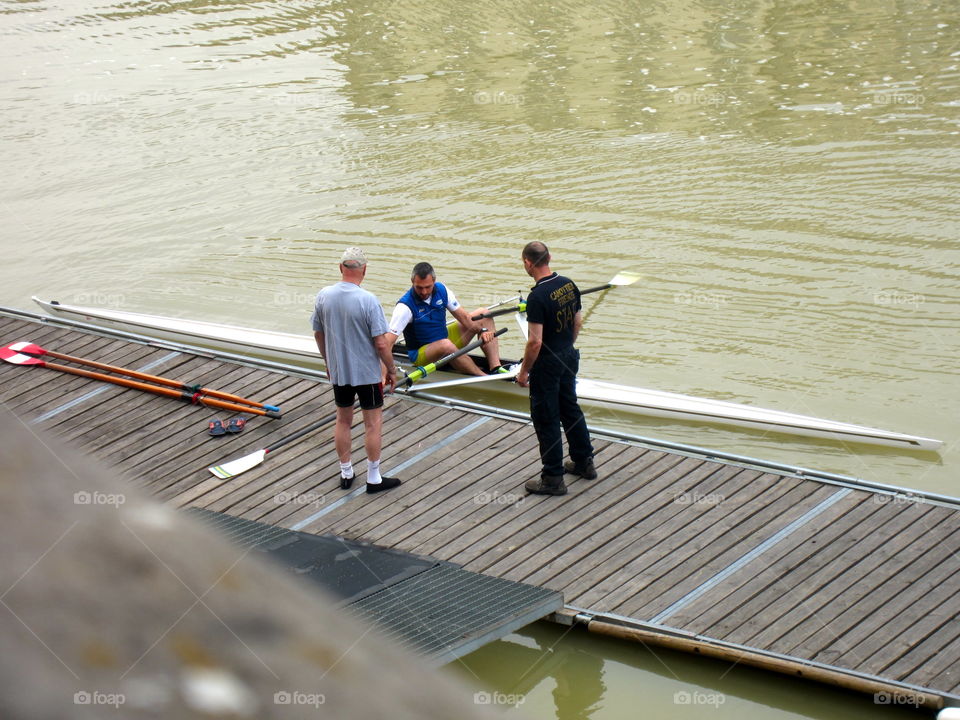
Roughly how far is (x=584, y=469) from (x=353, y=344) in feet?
5.93

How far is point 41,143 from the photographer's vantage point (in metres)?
18.9

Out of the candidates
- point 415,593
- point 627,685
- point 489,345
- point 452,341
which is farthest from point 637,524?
point 452,341

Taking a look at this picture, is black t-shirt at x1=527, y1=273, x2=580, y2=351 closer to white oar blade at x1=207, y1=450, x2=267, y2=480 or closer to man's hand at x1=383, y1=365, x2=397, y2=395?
man's hand at x1=383, y1=365, x2=397, y2=395

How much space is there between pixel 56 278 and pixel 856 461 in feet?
35.9

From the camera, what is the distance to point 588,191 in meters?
14.3

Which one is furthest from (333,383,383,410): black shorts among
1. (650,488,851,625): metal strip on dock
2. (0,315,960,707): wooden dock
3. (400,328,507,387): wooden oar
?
(650,488,851,625): metal strip on dock

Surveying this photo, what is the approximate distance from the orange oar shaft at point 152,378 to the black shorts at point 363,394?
1.71m

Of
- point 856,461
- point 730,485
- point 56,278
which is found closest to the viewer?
point 730,485

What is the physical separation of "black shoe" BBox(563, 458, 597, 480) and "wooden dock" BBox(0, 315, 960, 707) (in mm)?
73

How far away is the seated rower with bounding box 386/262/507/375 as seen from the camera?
8.48 meters

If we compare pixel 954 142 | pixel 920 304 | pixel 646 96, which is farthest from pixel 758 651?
pixel 646 96

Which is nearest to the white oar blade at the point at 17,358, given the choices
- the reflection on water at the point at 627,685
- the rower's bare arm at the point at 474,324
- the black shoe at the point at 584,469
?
the rower's bare arm at the point at 474,324

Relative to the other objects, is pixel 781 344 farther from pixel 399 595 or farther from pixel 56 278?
pixel 56 278

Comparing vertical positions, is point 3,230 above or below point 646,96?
below
